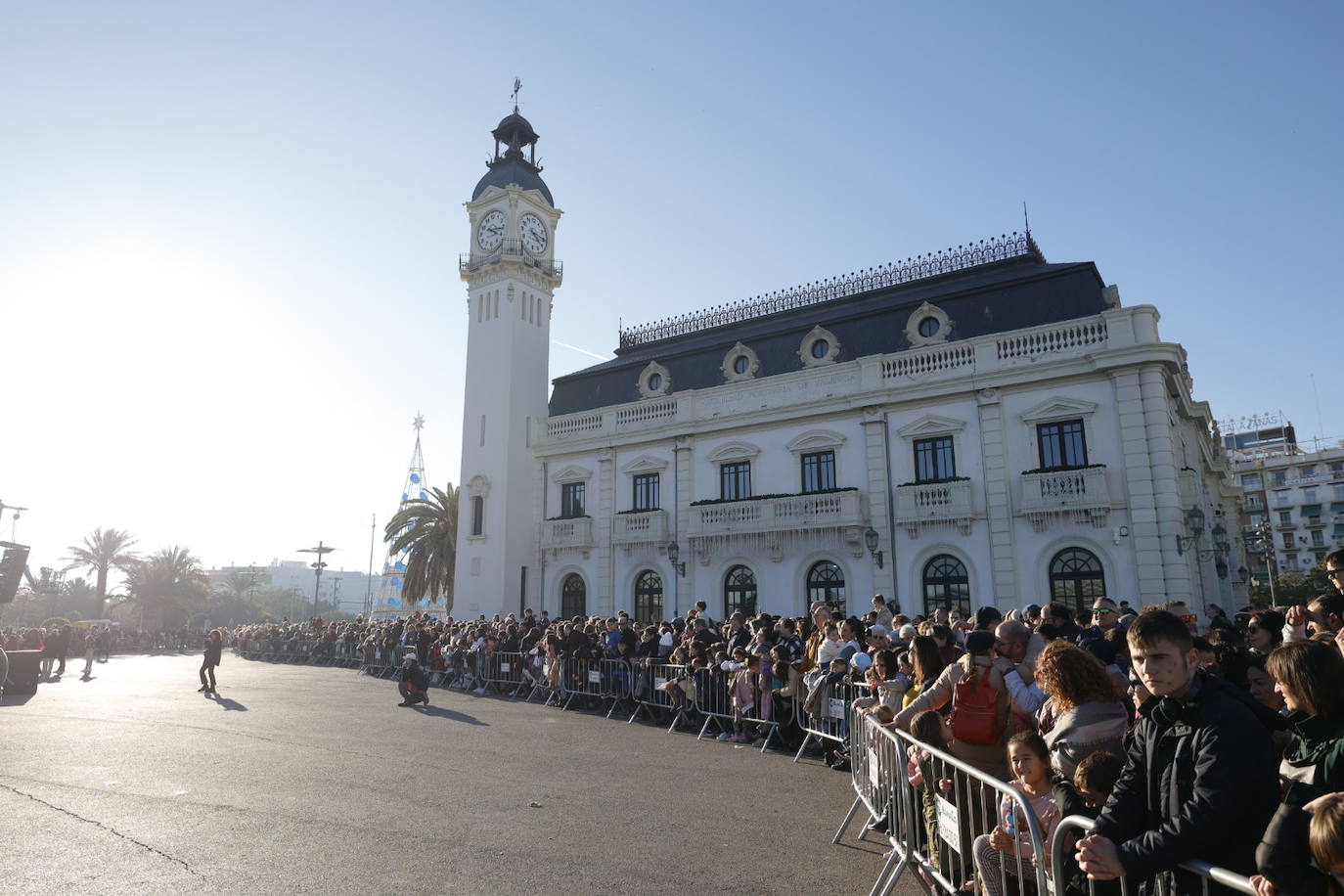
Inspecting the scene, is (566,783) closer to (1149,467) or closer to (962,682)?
(962,682)

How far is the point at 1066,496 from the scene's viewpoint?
2017cm

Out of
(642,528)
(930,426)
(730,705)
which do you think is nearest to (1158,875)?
(730,705)

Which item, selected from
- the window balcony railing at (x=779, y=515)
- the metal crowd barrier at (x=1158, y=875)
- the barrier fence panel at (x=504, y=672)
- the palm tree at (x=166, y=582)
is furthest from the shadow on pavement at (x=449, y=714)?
the palm tree at (x=166, y=582)

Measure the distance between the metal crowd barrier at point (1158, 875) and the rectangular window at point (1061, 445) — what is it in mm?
18620

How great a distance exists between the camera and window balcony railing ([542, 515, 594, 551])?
29.5 meters

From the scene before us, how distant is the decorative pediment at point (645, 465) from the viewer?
28.3 meters

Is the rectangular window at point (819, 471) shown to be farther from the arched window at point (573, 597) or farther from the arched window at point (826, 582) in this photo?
the arched window at point (573, 597)

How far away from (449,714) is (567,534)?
14534mm

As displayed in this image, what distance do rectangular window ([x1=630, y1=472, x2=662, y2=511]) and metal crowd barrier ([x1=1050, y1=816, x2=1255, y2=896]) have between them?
24553 mm

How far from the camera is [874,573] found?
74.6 ft

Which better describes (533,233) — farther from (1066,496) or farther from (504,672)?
(1066,496)

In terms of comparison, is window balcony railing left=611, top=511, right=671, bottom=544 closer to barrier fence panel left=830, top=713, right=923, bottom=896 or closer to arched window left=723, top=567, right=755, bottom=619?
arched window left=723, top=567, right=755, bottom=619

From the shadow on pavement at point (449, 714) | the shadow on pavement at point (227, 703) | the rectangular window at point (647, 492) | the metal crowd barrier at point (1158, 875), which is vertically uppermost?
the rectangular window at point (647, 492)

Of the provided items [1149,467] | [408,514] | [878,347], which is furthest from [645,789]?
[408,514]
